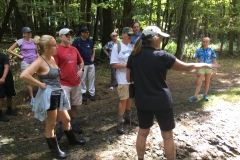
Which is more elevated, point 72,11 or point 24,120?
point 72,11

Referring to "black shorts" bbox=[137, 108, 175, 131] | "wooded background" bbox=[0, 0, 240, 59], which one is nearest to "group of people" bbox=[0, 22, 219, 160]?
"black shorts" bbox=[137, 108, 175, 131]

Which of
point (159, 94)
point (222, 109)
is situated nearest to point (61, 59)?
point (159, 94)

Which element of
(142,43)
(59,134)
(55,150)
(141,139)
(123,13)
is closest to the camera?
(142,43)

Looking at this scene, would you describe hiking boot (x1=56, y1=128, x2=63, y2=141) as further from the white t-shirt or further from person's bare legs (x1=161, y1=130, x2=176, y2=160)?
person's bare legs (x1=161, y1=130, x2=176, y2=160)

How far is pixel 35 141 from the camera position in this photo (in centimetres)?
473

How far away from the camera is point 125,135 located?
4.94 metres

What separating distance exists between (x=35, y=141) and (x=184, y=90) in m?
5.83

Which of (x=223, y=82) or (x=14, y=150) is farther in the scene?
(x=223, y=82)

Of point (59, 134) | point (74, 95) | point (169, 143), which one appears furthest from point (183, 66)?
point (59, 134)

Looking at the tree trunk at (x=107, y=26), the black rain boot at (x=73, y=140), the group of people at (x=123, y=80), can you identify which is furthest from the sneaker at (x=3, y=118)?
the tree trunk at (x=107, y=26)

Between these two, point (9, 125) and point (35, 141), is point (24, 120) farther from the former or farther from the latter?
point (35, 141)

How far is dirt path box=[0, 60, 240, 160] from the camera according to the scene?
432cm

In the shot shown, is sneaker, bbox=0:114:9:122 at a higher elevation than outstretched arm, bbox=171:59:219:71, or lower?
lower

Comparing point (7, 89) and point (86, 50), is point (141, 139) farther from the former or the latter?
point (7, 89)
